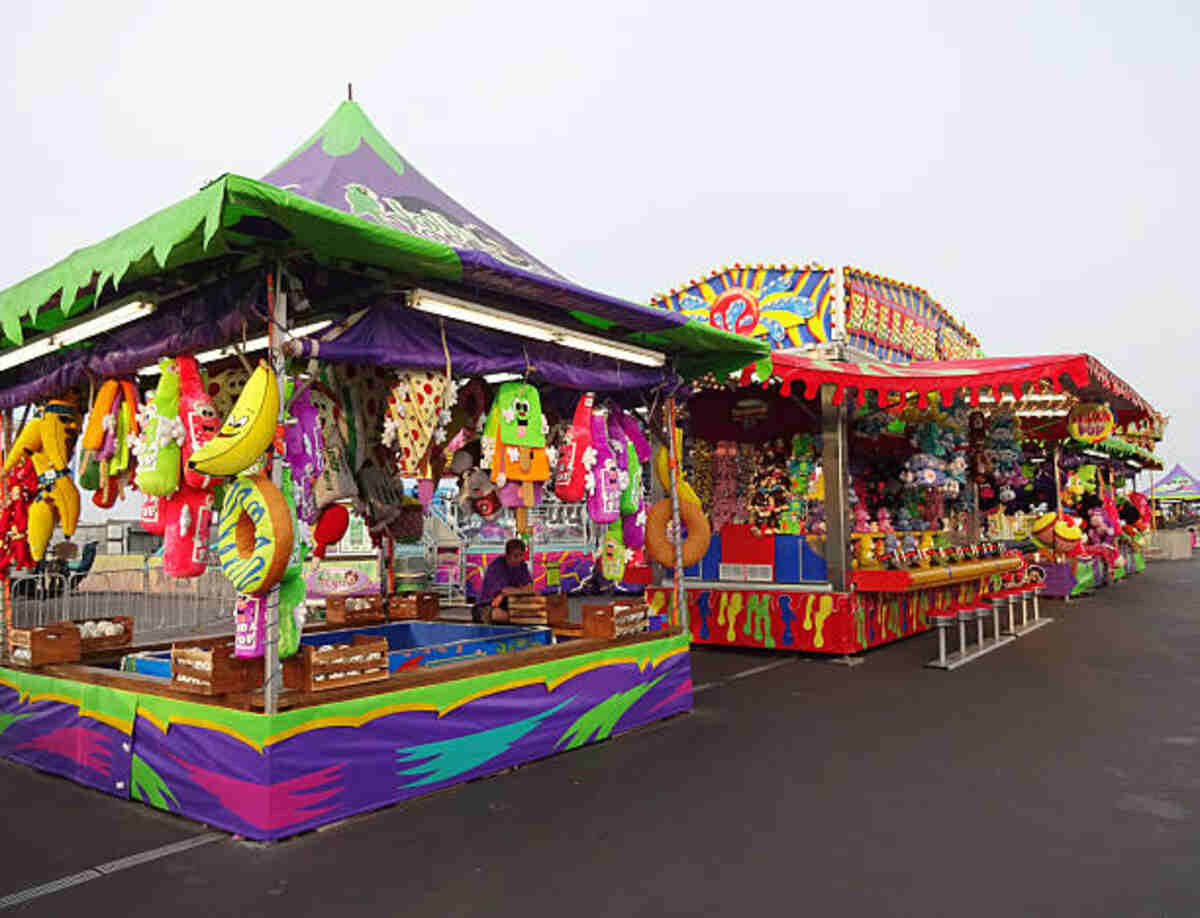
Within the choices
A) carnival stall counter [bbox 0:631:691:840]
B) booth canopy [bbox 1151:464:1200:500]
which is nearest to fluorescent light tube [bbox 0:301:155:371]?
carnival stall counter [bbox 0:631:691:840]

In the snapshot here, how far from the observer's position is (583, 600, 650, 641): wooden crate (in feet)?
19.9

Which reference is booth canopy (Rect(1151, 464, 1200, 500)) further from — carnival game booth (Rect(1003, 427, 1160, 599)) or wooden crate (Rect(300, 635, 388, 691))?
wooden crate (Rect(300, 635, 388, 691))

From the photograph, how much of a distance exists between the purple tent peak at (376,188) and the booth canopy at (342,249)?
1cm

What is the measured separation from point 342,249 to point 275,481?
1155mm

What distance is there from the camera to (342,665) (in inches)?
169

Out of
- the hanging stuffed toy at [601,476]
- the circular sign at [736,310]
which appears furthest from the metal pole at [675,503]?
the circular sign at [736,310]

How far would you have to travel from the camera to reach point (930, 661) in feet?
28.3

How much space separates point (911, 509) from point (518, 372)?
7.13 m

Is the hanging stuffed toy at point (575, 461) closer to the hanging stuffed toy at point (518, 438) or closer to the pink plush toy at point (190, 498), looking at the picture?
the hanging stuffed toy at point (518, 438)

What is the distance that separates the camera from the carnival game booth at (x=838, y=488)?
8.45m

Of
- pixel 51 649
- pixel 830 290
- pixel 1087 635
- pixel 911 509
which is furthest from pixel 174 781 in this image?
pixel 1087 635

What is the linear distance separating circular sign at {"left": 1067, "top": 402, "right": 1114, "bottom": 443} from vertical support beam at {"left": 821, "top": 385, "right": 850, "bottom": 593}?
3.48 m

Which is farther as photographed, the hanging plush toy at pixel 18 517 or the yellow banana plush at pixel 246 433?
the hanging plush toy at pixel 18 517

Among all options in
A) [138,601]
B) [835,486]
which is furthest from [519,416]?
[138,601]
